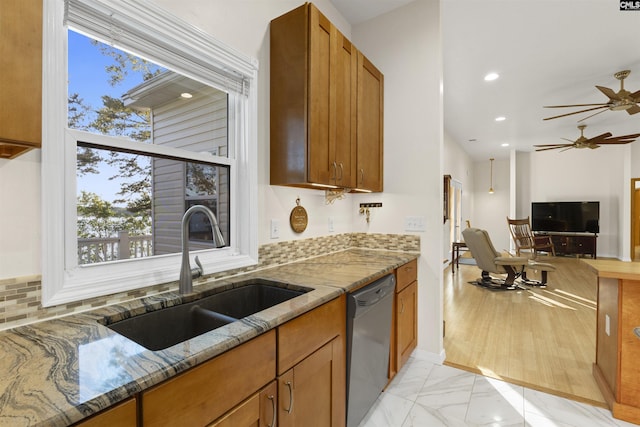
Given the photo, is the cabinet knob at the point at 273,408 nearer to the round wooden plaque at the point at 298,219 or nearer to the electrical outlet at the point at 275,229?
the electrical outlet at the point at 275,229

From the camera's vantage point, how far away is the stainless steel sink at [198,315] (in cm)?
114

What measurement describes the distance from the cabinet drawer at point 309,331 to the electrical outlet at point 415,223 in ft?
4.24

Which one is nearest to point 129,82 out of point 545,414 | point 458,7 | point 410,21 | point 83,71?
point 83,71

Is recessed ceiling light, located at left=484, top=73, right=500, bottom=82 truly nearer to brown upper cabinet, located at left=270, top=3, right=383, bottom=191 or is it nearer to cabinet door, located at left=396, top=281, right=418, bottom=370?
brown upper cabinet, located at left=270, top=3, right=383, bottom=191

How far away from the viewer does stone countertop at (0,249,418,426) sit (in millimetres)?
571

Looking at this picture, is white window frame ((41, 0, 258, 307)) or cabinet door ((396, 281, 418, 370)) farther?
cabinet door ((396, 281, 418, 370))

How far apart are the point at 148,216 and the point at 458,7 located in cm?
305

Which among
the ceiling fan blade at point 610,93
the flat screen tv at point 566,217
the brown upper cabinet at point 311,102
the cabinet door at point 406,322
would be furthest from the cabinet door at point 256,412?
the flat screen tv at point 566,217

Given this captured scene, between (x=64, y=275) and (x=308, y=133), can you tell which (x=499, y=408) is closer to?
(x=308, y=133)

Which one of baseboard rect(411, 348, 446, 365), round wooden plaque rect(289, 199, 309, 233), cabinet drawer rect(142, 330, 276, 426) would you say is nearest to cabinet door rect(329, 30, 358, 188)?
round wooden plaque rect(289, 199, 309, 233)

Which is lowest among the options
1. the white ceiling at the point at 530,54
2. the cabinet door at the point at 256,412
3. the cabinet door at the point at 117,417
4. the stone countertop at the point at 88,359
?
the cabinet door at the point at 256,412

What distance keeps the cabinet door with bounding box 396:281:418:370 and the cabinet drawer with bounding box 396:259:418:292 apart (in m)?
0.04

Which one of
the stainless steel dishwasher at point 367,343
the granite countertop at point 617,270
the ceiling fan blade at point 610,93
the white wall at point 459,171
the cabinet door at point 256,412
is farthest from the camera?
the white wall at point 459,171

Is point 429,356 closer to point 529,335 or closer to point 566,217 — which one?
point 529,335
